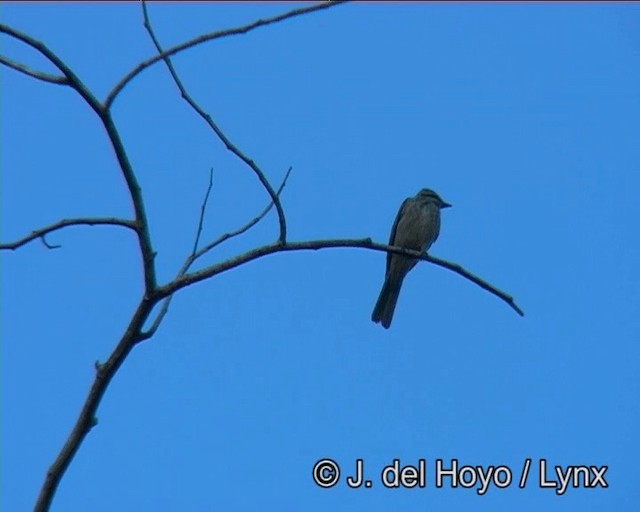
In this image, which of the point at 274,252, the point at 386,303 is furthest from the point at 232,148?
the point at 386,303

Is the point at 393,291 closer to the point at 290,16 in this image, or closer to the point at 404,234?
the point at 404,234

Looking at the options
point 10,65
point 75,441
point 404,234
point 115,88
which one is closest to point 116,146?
point 115,88

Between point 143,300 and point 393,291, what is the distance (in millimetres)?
5269

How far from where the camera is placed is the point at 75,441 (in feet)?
8.29

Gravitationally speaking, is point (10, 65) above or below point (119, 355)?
above

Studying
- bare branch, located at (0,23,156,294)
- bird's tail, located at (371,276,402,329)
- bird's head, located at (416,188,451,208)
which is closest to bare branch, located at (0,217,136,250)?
bare branch, located at (0,23,156,294)

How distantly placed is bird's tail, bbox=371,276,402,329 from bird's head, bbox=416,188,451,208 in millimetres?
1184

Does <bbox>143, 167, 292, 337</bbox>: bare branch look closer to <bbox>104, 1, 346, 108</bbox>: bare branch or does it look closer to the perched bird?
<bbox>104, 1, 346, 108</bbox>: bare branch

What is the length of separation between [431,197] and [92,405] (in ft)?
21.6

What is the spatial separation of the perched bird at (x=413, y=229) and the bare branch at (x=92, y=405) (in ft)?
17.5

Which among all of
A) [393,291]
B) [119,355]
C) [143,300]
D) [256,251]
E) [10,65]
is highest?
[393,291]

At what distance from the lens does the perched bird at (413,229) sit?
8094 mm

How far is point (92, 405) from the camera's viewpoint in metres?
2.58

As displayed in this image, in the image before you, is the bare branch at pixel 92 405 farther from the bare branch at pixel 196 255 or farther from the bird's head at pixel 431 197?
the bird's head at pixel 431 197
